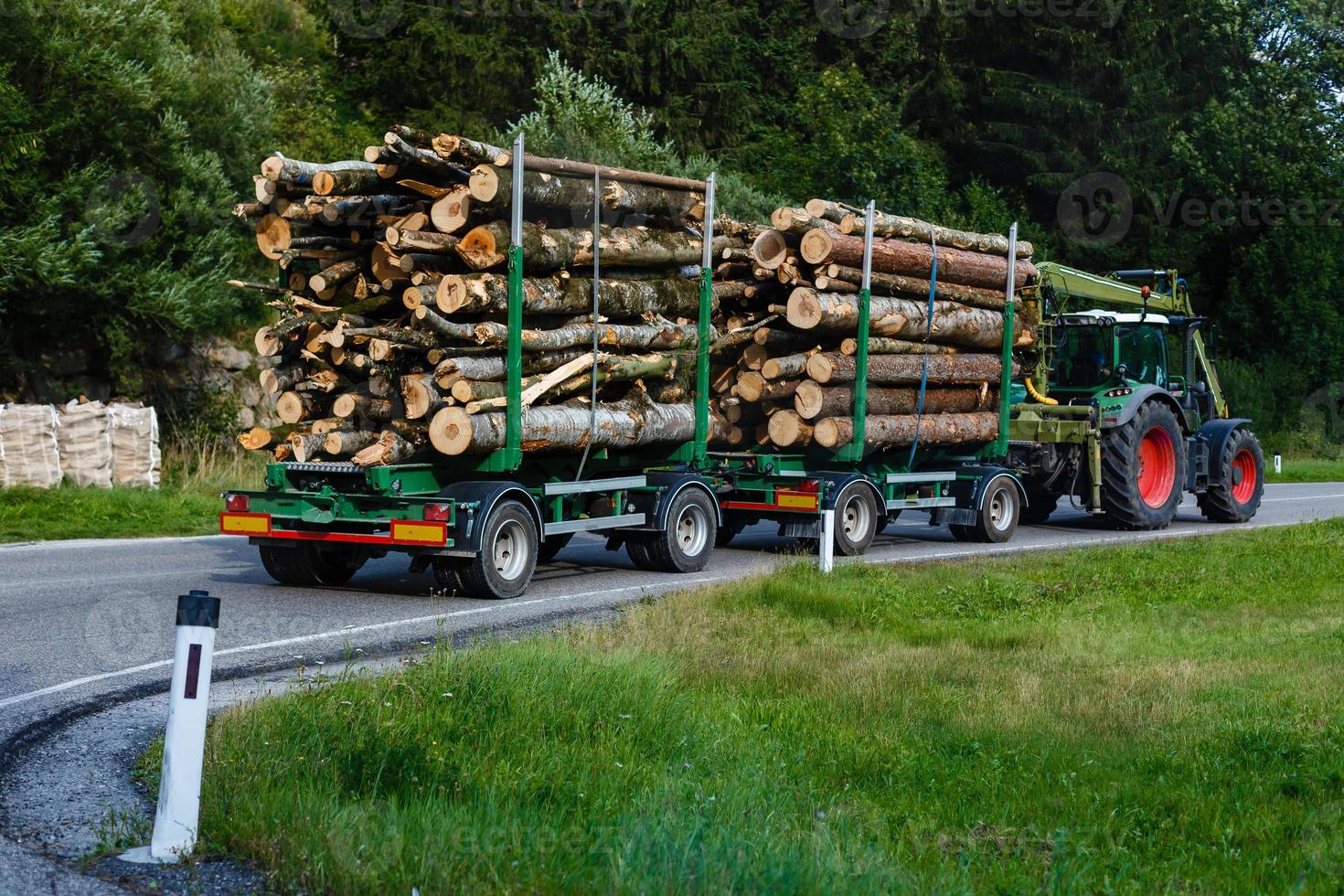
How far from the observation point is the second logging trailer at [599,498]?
12.2m

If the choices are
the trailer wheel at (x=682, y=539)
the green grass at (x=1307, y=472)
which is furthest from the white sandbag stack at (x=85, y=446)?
the green grass at (x=1307, y=472)

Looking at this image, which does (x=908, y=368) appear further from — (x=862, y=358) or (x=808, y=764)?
(x=808, y=764)

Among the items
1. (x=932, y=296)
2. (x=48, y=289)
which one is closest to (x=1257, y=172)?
(x=932, y=296)

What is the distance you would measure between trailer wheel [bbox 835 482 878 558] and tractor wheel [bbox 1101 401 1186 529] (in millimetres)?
4441

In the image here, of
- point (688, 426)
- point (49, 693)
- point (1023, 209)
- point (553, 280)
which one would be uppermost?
point (1023, 209)

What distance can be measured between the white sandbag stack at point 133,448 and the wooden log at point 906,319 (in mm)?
10074

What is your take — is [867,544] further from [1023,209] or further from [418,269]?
[1023,209]

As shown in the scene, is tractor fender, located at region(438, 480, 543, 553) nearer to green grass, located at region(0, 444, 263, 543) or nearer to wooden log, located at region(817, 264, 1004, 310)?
wooden log, located at region(817, 264, 1004, 310)

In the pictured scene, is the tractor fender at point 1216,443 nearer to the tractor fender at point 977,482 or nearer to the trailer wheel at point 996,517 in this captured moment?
the trailer wheel at point 996,517

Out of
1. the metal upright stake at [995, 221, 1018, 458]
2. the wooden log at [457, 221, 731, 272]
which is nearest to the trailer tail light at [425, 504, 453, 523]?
the wooden log at [457, 221, 731, 272]

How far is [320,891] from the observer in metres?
4.77

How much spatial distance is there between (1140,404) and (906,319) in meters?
4.48

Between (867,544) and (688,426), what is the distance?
277cm

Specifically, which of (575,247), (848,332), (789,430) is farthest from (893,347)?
(575,247)
